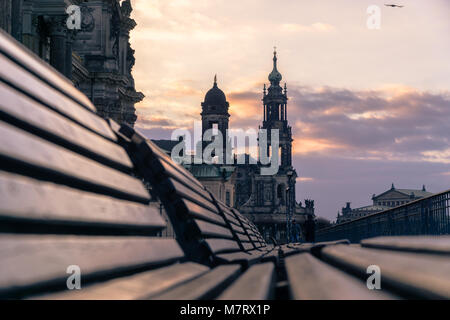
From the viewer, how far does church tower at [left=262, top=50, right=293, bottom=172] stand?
11769 cm

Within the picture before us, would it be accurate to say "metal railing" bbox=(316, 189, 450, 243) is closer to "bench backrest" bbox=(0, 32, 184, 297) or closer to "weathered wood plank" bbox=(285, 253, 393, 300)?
"bench backrest" bbox=(0, 32, 184, 297)

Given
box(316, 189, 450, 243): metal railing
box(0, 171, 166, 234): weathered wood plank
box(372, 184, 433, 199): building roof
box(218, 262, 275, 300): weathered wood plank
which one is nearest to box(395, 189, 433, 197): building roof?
box(372, 184, 433, 199): building roof

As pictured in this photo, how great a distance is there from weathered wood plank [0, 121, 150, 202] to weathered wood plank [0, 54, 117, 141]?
347mm

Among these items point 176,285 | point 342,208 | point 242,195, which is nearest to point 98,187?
point 176,285

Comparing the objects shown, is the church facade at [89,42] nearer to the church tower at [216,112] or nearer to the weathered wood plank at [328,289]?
the weathered wood plank at [328,289]

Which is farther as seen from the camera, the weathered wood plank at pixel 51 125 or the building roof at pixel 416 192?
the building roof at pixel 416 192

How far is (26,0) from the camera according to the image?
29.8 meters

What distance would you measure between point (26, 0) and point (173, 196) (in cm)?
2784

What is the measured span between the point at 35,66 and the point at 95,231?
1277 millimetres

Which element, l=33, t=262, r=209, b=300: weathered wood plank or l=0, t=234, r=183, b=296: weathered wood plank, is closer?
l=0, t=234, r=183, b=296: weathered wood plank

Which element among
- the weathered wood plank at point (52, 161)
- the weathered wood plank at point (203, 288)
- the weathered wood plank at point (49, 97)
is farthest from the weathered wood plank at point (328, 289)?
the weathered wood plank at point (49, 97)

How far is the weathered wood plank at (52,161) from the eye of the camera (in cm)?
232

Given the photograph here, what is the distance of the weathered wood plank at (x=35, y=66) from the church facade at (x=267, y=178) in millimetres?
104661
